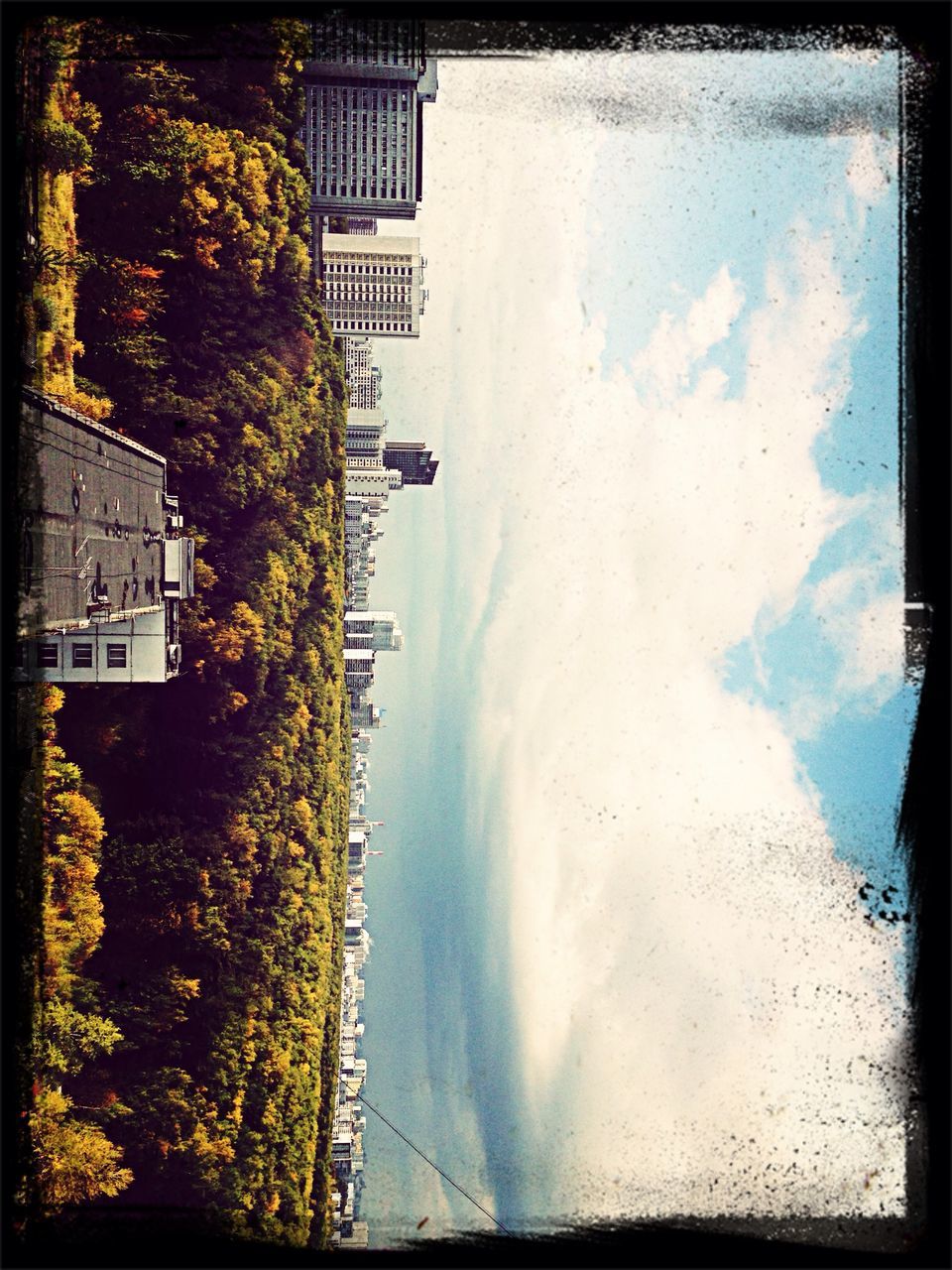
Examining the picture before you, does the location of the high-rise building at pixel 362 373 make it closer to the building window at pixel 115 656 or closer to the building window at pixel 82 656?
the building window at pixel 115 656

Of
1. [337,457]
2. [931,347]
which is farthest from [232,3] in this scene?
[931,347]

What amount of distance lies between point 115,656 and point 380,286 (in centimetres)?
461

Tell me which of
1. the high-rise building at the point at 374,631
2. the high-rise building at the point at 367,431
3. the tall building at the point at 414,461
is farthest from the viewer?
the high-rise building at the point at 367,431

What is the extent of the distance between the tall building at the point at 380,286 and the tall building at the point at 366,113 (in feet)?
1.09

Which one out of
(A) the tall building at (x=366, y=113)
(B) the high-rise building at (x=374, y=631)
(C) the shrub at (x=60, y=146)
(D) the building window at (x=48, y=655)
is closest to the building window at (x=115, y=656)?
(D) the building window at (x=48, y=655)

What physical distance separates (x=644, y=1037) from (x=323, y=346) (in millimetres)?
8095

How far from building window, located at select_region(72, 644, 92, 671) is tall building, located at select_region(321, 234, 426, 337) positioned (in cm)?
428

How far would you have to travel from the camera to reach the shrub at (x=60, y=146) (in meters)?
9.31

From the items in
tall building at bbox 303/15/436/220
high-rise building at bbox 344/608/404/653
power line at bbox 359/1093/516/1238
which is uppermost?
tall building at bbox 303/15/436/220

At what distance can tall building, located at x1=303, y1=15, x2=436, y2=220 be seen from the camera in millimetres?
8914

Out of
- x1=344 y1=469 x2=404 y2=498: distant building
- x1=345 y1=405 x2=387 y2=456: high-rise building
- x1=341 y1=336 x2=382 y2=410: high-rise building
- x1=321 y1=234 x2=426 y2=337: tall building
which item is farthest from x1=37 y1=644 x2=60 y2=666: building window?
x1=321 y1=234 x2=426 y2=337: tall building

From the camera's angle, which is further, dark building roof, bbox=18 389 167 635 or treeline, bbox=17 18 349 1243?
treeline, bbox=17 18 349 1243

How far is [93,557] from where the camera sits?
29.9ft

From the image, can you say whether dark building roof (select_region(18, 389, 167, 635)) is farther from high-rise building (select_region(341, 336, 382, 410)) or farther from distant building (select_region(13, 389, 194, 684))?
high-rise building (select_region(341, 336, 382, 410))
